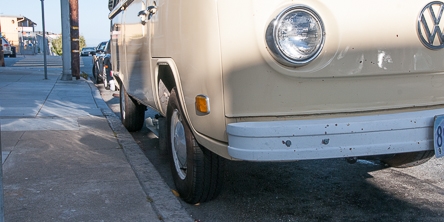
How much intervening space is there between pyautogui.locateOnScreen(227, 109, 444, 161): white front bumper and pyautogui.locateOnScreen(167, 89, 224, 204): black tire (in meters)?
0.71

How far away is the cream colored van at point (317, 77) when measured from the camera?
302 centimetres

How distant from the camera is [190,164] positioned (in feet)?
12.6

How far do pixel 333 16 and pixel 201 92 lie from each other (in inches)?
38.6

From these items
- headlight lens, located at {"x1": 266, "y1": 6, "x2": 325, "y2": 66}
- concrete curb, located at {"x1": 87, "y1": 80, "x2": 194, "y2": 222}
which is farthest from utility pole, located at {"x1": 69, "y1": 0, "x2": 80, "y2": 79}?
headlight lens, located at {"x1": 266, "y1": 6, "x2": 325, "y2": 66}

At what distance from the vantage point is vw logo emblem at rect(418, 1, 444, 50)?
3.22m

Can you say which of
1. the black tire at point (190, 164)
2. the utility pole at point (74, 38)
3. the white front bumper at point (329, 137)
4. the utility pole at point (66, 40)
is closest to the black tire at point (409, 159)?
the white front bumper at point (329, 137)

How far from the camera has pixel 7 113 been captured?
8.30m

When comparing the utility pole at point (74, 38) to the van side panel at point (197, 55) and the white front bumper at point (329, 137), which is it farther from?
the white front bumper at point (329, 137)

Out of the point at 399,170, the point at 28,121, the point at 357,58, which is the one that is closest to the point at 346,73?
the point at 357,58

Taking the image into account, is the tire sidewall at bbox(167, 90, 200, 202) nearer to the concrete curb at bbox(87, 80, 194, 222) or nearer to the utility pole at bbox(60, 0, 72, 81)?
the concrete curb at bbox(87, 80, 194, 222)

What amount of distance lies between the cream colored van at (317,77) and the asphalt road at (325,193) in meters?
0.91

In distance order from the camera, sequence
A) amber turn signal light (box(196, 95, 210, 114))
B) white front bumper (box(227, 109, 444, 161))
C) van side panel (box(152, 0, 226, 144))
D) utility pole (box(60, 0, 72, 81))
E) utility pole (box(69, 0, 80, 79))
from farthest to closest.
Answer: utility pole (box(69, 0, 80, 79)), utility pole (box(60, 0, 72, 81)), amber turn signal light (box(196, 95, 210, 114)), van side panel (box(152, 0, 226, 144)), white front bumper (box(227, 109, 444, 161))

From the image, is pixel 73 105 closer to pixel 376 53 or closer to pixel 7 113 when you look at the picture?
pixel 7 113

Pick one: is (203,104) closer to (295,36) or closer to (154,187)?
(295,36)
